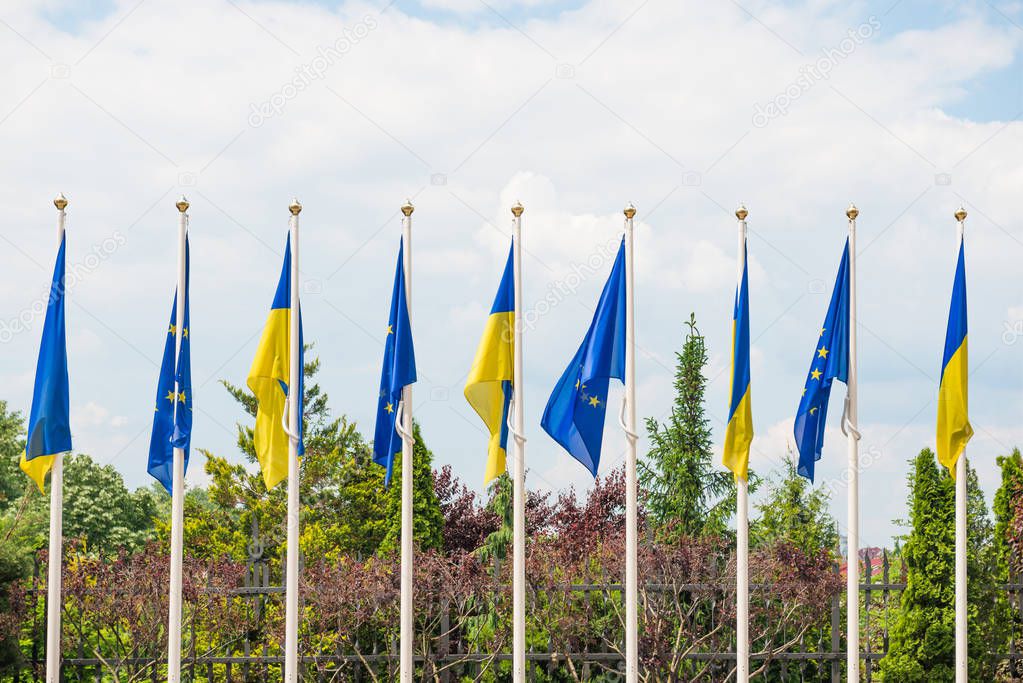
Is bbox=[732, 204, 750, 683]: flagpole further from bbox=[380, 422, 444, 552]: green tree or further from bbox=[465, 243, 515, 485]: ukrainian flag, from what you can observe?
bbox=[380, 422, 444, 552]: green tree

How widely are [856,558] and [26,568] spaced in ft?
42.8

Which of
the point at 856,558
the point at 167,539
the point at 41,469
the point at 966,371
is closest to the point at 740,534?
the point at 856,558

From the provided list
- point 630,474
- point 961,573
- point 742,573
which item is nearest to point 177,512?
point 630,474

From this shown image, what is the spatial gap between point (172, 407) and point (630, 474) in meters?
5.81

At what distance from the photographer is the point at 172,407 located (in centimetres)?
1470

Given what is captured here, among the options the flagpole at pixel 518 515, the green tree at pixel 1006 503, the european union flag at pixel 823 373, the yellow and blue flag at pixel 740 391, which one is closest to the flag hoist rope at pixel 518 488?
the flagpole at pixel 518 515

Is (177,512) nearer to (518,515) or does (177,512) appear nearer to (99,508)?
(518,515)

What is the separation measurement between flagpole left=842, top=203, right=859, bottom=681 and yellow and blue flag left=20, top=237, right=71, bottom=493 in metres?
9.76

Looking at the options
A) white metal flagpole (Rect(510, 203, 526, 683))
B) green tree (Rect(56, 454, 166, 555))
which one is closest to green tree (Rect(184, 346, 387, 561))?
green tree (Rect(56, 454, 166, 555))

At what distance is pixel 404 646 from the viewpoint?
46.1ft

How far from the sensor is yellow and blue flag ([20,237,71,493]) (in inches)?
574

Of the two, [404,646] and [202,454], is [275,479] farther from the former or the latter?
[202,454]

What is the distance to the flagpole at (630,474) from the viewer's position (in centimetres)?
1392

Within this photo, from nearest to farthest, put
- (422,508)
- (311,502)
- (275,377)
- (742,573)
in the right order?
(742,573) → (275,377) → (422,508) → (311,502)
